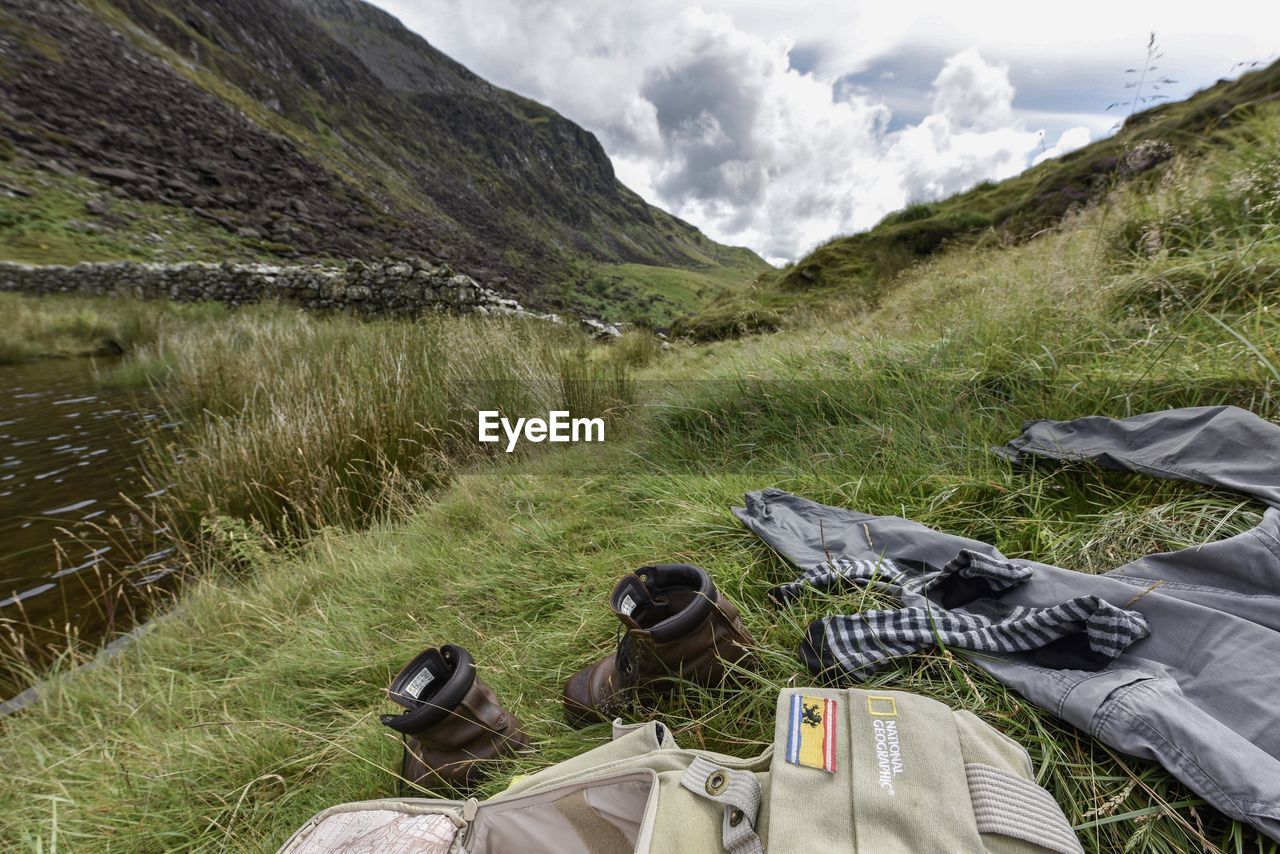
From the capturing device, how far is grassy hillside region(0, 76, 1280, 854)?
4.13ft

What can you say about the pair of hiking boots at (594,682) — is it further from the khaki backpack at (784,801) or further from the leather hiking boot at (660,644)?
the khaki backpack at (784,801)

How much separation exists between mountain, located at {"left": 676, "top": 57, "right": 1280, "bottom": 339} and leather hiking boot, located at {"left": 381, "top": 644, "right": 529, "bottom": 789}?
274 inches

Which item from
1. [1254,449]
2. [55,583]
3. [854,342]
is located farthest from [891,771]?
[55,583]

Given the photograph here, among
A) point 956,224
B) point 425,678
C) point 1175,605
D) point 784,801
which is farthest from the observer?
point 956,224

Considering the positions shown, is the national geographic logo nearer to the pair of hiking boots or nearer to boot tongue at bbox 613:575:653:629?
the pair of hiking boots

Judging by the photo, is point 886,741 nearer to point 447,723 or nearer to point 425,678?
point 447,723

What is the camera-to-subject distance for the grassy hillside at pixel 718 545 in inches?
49.6

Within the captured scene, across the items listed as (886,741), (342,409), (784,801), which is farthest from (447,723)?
(342,409)

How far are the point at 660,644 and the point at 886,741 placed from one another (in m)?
0.52

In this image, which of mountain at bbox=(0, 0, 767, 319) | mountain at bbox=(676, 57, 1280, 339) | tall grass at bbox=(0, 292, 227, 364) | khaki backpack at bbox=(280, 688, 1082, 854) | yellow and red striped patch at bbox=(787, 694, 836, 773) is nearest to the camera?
khaki backpack at bbox=(280, 688, 1082, 854)

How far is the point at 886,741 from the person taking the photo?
834 millimetres

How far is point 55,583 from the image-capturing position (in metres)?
2.88

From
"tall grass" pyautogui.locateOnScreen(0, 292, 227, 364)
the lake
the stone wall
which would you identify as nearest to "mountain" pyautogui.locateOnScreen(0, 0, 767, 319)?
the stone wall

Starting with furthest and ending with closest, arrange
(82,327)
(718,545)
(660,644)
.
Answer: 1. (82,327)
2. (718,545)
3. (660,644)
